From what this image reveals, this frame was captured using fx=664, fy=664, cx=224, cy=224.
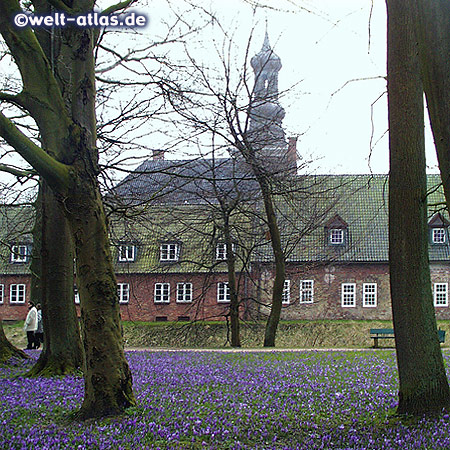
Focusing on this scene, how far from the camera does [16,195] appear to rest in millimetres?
16625

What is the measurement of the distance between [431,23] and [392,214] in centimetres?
312

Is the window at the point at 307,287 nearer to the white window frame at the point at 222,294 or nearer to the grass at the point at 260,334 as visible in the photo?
the grass at the point at 260,334

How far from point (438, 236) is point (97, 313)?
44.3 meters

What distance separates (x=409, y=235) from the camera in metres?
7.79

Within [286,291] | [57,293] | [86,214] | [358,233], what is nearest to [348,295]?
[358,233]

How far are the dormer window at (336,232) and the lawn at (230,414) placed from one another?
36.3m

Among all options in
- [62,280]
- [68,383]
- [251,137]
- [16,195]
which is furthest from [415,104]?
[251,137]

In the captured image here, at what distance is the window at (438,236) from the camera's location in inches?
1901

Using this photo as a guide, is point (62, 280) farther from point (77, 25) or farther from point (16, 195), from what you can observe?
point (77, 25)

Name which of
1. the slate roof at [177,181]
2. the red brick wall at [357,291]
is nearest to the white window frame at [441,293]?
the red brick wall at [357,291]

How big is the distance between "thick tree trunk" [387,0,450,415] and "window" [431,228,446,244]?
139 feet

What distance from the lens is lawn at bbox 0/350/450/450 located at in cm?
651

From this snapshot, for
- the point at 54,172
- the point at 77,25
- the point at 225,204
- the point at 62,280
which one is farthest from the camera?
the point at 225,204

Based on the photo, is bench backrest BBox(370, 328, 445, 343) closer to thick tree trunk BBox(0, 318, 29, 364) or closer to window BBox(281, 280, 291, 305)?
window BBox(281, 280, 291, 305)
